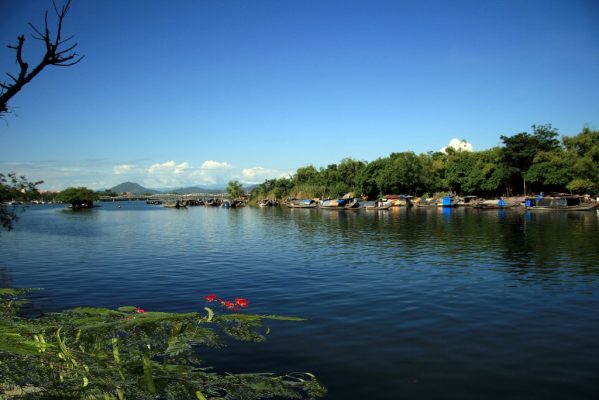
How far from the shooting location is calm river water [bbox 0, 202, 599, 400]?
9742 mm

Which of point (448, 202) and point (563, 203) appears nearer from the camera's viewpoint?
point (563, 203)

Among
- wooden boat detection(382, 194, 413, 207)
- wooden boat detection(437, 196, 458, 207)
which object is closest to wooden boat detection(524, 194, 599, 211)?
wooden boat detection(437, 196, 458, 207)

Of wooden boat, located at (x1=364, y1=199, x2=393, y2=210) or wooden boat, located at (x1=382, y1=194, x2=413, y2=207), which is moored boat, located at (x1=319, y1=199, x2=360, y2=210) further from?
wooden boat, located at (x1=382, y1=194, x2=413, y2=207)

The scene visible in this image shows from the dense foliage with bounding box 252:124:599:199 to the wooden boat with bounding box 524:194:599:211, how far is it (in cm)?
398

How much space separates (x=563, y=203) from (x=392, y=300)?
74.3 metres

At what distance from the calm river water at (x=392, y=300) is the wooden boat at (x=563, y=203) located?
4286 cm

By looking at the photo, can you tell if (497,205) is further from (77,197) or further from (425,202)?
(77,197)

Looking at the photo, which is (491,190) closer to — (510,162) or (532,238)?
(510,162)

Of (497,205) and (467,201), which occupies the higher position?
(467,201)

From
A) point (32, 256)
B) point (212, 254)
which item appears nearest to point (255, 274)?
point (212, 254)

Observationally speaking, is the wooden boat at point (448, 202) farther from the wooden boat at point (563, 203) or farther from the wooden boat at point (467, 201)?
the wooden boat at point (563, 203)

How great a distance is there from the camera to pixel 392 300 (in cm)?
1678

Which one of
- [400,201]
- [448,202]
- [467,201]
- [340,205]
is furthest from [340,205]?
[467,201]

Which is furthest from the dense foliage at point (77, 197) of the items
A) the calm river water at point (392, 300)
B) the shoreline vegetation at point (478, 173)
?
the calm river water at point (392, 300)
